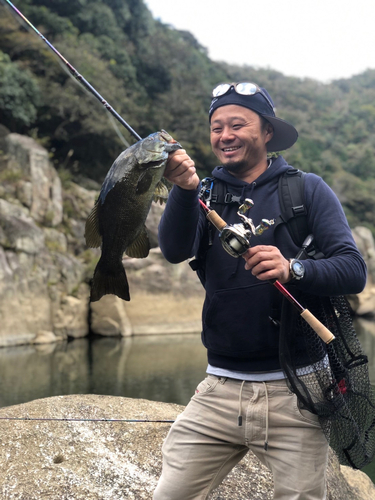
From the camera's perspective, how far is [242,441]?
211 centimetres

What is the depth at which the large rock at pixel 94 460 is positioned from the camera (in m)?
3.21

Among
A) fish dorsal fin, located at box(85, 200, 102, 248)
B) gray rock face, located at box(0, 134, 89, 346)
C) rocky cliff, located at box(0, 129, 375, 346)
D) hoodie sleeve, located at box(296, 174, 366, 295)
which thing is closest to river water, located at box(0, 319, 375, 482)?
rocky cliff, located at box(0, 129, 375, 346)

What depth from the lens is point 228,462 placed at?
2.21 metres

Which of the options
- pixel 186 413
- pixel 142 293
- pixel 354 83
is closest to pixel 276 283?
pixel 186 413

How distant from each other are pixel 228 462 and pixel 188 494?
0.75ft

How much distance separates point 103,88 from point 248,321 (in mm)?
19619

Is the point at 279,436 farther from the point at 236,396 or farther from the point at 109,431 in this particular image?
the point at 109,431

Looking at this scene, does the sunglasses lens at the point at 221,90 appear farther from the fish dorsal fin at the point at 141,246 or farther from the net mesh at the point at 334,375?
the net mesh at the point at 334,375

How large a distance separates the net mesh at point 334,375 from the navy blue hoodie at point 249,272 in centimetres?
Result: 9

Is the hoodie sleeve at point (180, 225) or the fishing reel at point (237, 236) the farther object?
the hoodie sleeve at point (180, 225)

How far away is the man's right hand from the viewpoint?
73.9 inches

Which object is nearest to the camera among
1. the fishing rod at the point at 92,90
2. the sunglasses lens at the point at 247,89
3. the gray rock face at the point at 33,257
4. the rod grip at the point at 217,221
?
the rod grip at the point at 217,221

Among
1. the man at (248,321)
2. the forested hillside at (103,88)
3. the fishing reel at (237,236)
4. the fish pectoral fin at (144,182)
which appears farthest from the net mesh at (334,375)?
the forested hillside at (103,88)

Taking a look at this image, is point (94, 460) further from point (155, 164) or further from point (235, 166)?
point (155, 164)
